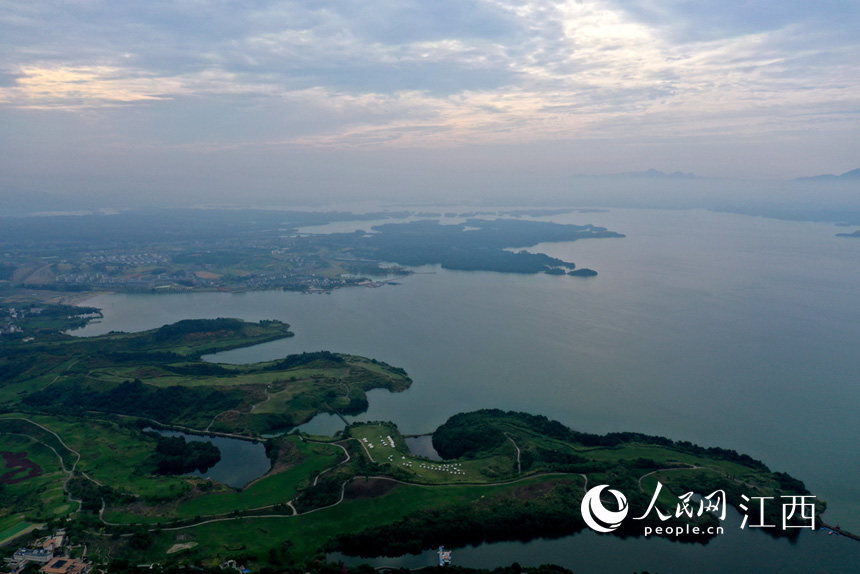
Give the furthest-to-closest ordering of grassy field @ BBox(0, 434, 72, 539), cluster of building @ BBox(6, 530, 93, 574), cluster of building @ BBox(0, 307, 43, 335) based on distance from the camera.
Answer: cluster of building @ BBox(0, 307, 43, 335) < grassy field @ BBox(0, 434, 72, 539) < cluster of building @ BBox(6, 530, 93, 574)

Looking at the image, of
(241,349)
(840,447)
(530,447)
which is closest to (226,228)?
(241,349)

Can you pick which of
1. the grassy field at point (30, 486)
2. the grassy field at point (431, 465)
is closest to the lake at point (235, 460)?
the grassy field at point (431, 465)

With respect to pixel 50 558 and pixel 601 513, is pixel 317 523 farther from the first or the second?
pixel 601 513

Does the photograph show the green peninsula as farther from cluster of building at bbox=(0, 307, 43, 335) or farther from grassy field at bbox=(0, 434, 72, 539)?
cluster of building at bbox=(0, 307, 43, 335)

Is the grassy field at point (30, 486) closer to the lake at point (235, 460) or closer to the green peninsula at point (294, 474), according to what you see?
the green peninsula at point (294, 474)

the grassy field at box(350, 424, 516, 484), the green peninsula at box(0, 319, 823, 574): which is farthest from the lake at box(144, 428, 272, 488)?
the grassy field at box(350, 424, 516, 484)

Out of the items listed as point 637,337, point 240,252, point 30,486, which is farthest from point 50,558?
point 240,252
